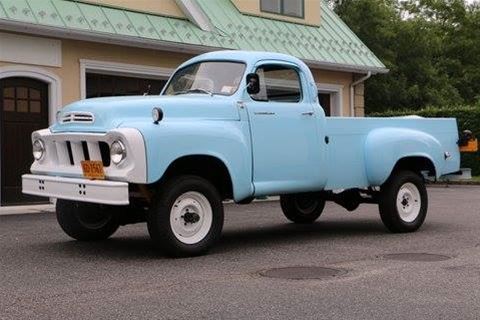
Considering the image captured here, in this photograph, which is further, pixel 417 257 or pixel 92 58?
pixel 92 58

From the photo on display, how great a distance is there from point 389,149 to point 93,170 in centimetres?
418

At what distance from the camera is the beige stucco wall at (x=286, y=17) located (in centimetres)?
1852

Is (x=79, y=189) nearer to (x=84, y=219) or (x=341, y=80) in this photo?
(x=84, y=219)

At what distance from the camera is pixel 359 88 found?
2066cm

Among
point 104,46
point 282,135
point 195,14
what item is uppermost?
point 195,14

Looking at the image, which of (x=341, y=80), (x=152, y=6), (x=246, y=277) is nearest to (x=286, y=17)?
(x=341, y=80)

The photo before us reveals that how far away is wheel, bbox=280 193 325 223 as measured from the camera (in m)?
11.0

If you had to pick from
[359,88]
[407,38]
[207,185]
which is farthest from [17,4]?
[407,38]

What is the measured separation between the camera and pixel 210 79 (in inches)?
351

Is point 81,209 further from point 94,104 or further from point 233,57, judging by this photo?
point 233,57

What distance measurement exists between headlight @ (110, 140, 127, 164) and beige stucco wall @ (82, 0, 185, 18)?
866 cm

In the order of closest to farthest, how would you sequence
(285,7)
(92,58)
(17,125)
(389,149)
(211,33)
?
(389,149), (17,125), (92,58), (211,33), (285,7)

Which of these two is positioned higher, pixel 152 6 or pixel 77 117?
pixel 152 6

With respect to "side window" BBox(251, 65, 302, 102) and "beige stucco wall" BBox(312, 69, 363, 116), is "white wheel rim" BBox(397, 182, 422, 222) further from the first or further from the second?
"beige stucco wall" BBox(312, 69, 363, 116)
